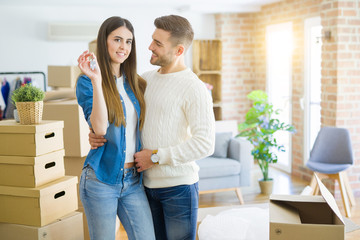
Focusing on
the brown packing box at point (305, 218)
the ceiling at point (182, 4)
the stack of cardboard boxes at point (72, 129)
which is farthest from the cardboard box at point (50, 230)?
the ceiling at point (182, 4)

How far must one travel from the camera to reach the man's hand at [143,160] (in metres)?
1.98

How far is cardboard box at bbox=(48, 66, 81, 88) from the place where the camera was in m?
4.26

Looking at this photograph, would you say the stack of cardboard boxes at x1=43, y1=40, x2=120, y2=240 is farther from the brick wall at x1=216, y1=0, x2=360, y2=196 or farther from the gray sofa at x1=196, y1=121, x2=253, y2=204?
the brick wall at x1=216, y1=0, x2=360, y2=196

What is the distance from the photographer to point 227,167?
4.79 metres

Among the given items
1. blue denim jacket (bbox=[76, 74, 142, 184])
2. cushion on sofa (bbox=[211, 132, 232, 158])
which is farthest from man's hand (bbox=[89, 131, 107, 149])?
cushion on sofa (bbox=[211, 132, 232, 158])

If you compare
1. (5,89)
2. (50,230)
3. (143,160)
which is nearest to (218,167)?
(50,230)

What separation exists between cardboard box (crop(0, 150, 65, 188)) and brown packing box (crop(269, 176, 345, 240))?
137 centimetres

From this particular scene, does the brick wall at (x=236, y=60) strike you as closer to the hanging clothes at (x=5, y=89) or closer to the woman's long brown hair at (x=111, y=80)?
the hanging clothes at (x=5, y=89)

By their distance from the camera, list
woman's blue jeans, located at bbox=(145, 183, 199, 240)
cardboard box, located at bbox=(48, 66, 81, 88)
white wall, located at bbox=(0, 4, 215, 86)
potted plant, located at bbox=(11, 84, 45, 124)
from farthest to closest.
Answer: white wall, located at bbox=(0, 4, 215, 86) → cardboard box, located at bbox=(48, 66, 81, 88) → potted plant, located at bbox=(11, 84, 45, 124) → woman's blue jeans, located at bbox=(145, 183, 199, 240)

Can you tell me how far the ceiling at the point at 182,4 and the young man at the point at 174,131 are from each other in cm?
434

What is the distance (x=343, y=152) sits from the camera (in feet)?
15.2

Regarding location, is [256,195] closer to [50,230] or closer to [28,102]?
[50,230]

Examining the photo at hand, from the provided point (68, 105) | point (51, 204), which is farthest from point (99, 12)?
point (51, 204)

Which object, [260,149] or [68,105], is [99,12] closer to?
[260,149]
